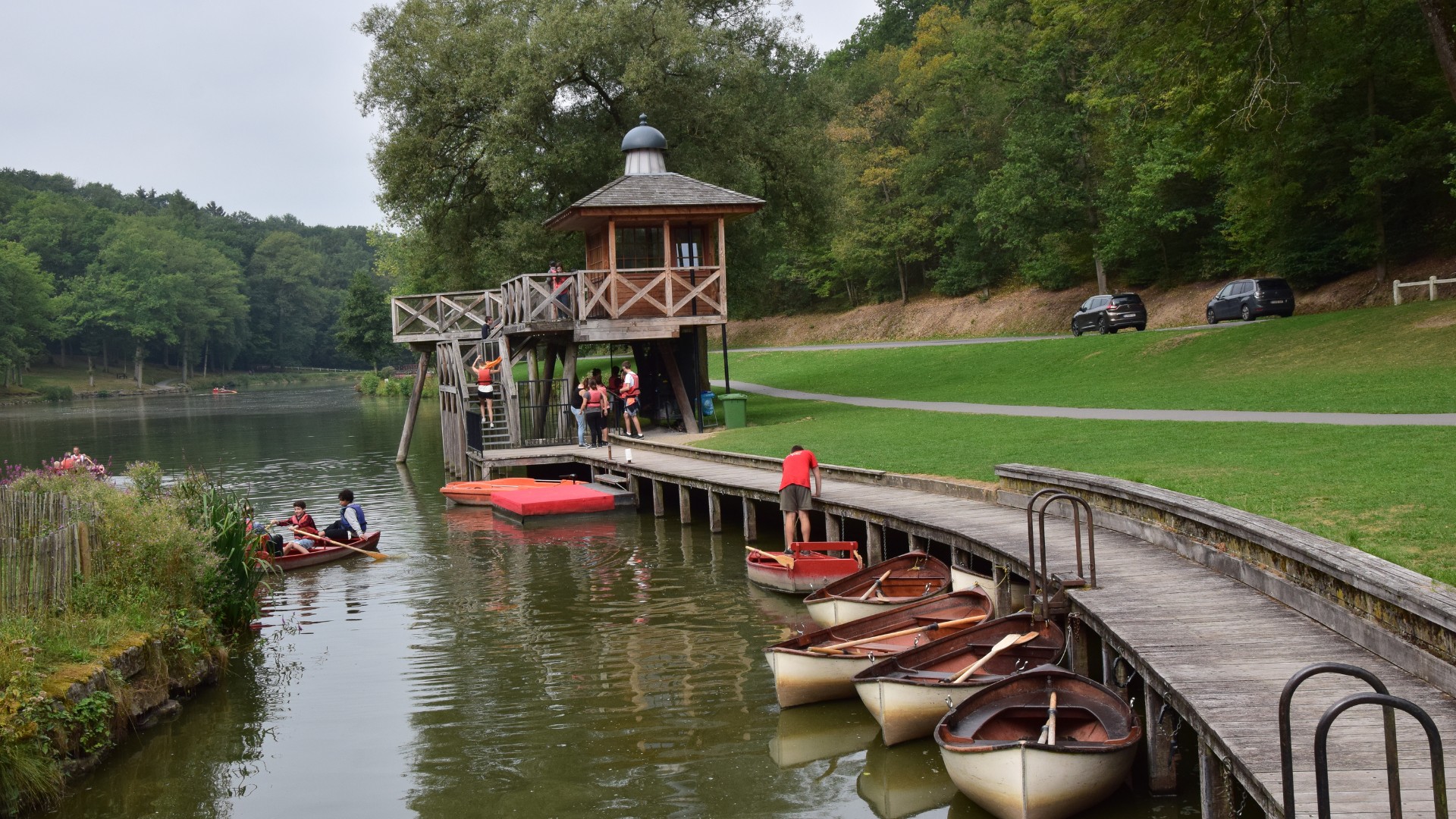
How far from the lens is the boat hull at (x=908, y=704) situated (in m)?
11.0

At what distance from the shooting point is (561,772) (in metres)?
10.9

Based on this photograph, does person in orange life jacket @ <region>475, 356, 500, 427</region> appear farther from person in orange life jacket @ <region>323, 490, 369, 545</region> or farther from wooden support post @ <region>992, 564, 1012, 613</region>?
wooden support post @ <region>992, 564, 1012, 613</region>

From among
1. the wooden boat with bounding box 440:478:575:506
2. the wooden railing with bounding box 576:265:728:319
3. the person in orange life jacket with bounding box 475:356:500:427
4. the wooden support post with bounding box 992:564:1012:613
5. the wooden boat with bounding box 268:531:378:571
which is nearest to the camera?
the wooden support post with bounding box 992:564:1012:613

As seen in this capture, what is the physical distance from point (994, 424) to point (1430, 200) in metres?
25.1

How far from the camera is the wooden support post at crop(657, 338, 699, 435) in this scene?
33.6 m

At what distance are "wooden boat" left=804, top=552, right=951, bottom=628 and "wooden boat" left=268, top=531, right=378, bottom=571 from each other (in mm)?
10443

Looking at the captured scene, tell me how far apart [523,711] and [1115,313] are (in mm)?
37347

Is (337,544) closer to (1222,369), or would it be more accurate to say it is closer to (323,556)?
(323,556)

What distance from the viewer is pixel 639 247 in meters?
33.3

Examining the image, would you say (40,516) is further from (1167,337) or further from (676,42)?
(1167,337)

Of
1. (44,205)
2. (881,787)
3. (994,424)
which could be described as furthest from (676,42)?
(44,205)

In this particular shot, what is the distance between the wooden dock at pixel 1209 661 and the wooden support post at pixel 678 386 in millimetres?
15441

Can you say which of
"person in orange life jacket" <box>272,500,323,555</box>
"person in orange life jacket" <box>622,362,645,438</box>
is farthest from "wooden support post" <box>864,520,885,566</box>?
"person in orange life jacket" <box>622,362,645,438</box>

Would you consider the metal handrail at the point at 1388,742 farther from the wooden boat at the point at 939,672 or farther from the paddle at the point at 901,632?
the paddle at the point at 901,632
